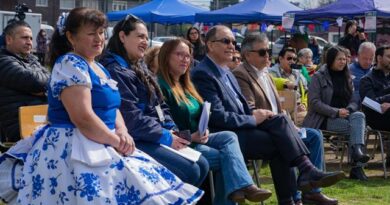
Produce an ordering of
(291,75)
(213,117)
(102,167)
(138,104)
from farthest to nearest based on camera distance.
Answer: (291,75) → (213,117) → (138,104) → (102,167)

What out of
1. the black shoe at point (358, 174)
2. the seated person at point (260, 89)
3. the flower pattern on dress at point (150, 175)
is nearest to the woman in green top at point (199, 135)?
the seated person at point (260, 89)

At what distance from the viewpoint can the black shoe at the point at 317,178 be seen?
5234 mm

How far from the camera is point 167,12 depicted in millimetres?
19797

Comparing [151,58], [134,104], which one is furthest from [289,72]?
[134,104]

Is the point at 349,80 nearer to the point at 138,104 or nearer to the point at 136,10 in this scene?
the point at 138,104

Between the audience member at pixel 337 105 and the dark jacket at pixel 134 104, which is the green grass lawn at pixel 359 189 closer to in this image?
the audience member at pixel 337 105

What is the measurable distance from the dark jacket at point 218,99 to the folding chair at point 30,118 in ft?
3.94

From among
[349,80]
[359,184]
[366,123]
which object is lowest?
[359,184]

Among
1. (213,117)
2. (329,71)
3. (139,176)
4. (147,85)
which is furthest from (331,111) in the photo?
(139,176)

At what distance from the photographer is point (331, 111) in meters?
7.43

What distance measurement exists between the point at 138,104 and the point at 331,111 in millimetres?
3279

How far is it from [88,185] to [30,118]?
1.67 m

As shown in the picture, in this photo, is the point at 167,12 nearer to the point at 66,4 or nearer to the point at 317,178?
the point at 317,178

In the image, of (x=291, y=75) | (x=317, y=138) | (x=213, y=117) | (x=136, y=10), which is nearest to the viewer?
(x=213, y=117)
